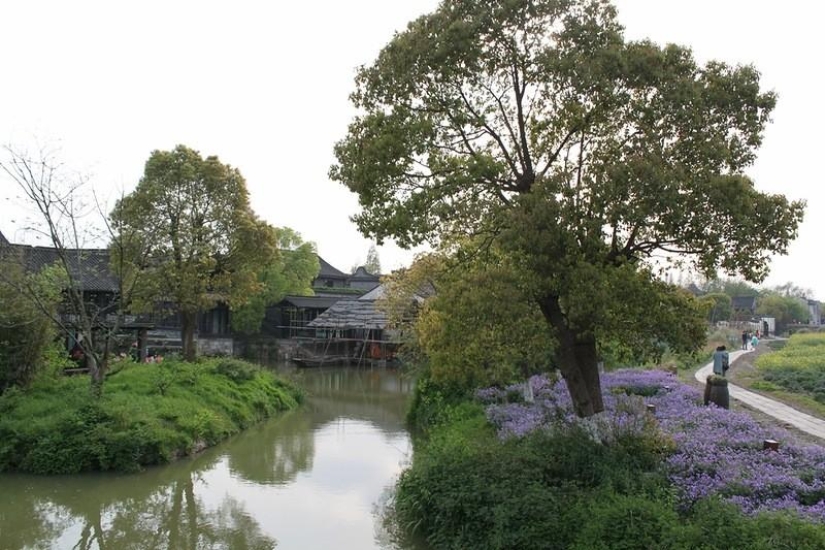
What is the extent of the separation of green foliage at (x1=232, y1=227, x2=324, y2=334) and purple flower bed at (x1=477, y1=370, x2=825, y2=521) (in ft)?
96.8

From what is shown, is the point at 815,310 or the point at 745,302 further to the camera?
the point at 815,310

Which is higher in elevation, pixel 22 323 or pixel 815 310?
pixel 815 310

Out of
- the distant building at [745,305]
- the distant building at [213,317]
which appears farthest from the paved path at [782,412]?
the distant building at [745,305]

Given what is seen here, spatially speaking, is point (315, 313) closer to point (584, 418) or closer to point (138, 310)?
point (138, 310)

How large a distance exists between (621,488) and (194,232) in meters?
16.9

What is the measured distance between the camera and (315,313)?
1758 inches

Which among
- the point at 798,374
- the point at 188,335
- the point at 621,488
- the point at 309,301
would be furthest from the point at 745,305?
the point at 621,488

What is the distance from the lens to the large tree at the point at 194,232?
2036 centimetres

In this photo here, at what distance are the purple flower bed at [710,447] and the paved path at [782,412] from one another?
1.10m

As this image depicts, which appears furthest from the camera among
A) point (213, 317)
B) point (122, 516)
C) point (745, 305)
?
point (745, 305)

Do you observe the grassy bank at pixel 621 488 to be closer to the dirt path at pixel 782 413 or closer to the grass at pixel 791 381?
the dirt path at pixel 782 413

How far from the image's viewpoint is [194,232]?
21.0 meters

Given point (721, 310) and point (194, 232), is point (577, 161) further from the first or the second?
point (721, 310)

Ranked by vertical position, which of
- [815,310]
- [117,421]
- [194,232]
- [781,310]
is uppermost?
[194,232]
